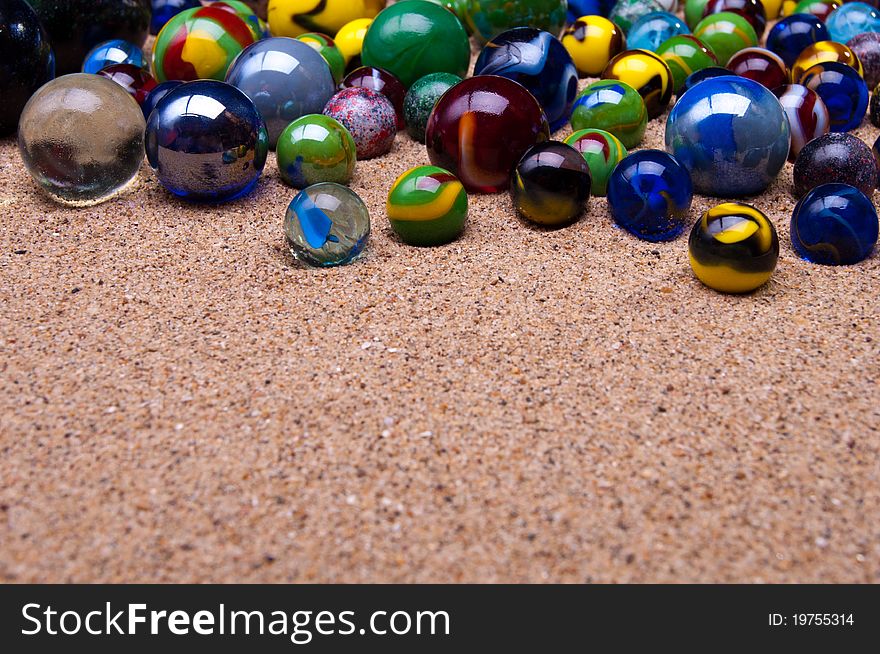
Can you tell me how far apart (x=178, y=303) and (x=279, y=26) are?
308 centimetres

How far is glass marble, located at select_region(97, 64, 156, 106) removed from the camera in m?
4.41

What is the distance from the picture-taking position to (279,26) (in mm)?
5598

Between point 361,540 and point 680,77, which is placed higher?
point 680,77

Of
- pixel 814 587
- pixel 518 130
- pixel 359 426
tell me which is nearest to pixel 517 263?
pixel 518 130

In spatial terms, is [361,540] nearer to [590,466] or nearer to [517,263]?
[590,466]

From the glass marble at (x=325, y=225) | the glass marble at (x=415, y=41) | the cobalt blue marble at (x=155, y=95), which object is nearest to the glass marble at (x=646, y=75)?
the glass marble at (x=415, y=41)

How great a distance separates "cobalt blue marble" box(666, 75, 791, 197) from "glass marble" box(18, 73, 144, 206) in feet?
7.93

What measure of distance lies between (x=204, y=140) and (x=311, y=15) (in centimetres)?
234

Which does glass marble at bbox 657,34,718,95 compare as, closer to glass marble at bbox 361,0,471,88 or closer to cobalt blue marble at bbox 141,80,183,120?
glass marble at bbox 361,0,471,88

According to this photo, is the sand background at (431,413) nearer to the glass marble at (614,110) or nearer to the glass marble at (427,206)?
the glass marble at (427,206)

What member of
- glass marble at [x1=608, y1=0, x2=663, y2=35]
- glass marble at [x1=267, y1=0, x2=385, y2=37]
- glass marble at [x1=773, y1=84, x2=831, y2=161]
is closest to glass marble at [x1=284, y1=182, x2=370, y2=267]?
glass marble at [x1=773, y1=84, x2=831, y2=161]

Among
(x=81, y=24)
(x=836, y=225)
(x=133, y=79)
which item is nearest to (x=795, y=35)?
(x=836, y=225)

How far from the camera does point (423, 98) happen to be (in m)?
4.41

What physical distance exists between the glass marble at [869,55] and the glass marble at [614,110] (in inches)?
70.5
